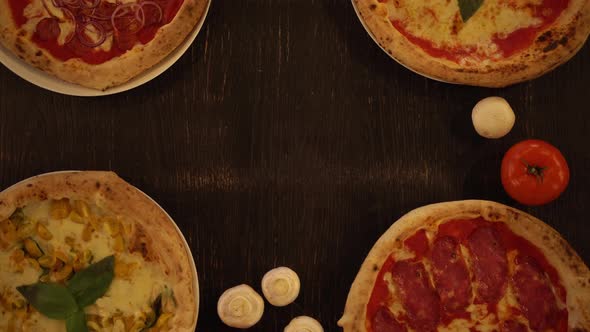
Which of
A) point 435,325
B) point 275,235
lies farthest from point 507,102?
point 275,235

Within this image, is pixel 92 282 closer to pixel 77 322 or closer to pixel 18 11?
pixel 77 322

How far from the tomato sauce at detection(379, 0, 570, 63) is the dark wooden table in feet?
0.76

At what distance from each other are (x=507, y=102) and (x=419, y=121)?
0.50 metres

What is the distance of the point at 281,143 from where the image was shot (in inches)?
116

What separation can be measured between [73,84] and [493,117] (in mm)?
2139

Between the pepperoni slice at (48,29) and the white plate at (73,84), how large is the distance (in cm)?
16

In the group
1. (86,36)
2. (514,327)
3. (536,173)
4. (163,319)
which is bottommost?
(514,327)

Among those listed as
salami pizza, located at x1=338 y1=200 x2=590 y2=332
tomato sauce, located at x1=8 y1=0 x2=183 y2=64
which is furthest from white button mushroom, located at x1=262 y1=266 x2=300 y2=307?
tomato sauce, located at x1=8 y1=0 x2=183 y2=64

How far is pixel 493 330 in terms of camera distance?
2775 mm

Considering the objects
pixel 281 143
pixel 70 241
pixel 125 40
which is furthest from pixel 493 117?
pixel 70 241

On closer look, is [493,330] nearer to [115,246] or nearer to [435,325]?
[435,325]

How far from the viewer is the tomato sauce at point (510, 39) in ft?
9.16

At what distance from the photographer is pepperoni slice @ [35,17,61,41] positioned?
8.77ft

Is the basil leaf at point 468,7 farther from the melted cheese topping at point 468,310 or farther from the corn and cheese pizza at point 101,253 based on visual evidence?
the corn and cheese pizza at point 101,253
